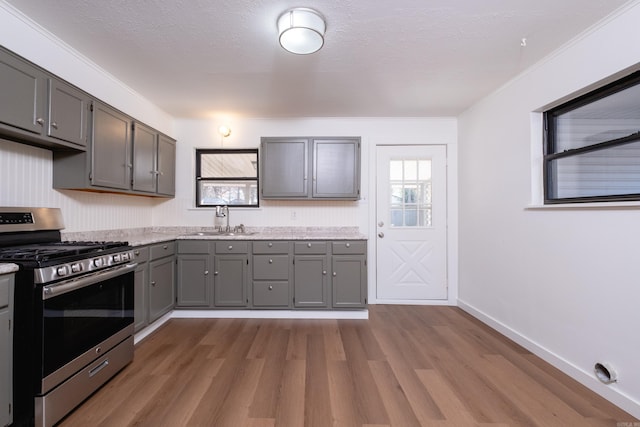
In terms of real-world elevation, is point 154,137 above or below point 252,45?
below

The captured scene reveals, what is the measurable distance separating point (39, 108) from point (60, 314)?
1310 millimetres

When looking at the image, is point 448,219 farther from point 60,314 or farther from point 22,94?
point 22,94

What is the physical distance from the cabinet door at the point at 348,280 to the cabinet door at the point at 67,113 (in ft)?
8.09

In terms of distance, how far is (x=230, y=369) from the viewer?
199cm

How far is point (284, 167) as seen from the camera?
3.28 m

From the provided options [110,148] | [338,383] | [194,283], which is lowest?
[338,383]

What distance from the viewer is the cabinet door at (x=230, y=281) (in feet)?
9.69

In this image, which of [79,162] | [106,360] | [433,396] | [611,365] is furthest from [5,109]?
[611,365]

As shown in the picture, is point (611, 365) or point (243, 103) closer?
point (611, 365)

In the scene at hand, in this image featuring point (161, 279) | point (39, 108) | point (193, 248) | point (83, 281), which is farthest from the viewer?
point (193, 248)

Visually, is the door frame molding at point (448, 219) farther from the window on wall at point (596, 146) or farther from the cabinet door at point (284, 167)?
the window on wall at point (596, 146)

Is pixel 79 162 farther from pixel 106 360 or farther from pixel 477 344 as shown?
pixel 477 344

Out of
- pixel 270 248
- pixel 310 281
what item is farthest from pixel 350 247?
pixel 270 248

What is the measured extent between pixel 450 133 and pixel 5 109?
13.4 ft
